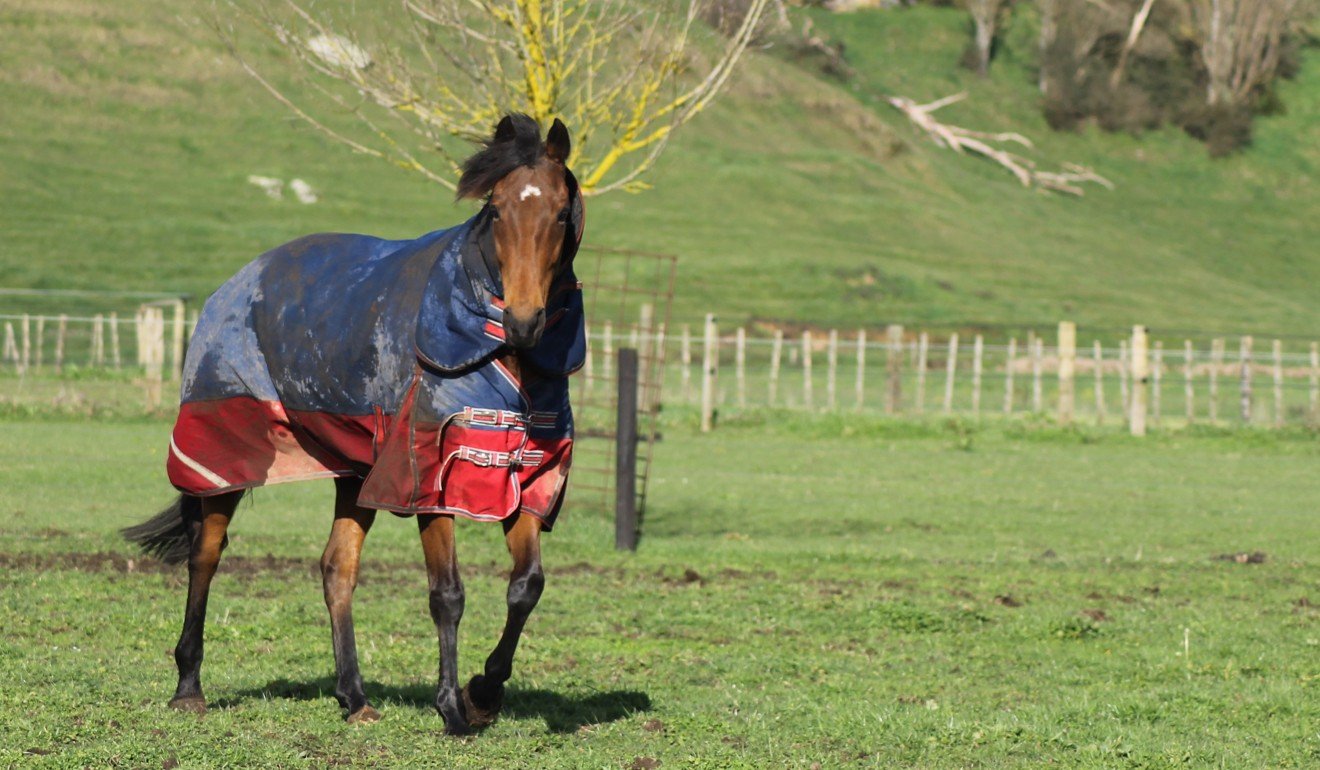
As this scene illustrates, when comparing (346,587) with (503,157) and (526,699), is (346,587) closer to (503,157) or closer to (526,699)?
(526,699)

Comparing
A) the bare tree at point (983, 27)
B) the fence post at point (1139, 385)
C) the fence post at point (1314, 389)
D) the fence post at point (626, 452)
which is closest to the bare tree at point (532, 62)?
the fence post at point (626, 452)

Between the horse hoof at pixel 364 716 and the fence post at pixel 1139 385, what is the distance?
25892 mm

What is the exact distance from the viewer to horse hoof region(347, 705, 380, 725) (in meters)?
7.72

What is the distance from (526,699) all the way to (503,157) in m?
2.89

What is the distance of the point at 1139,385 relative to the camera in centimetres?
3225

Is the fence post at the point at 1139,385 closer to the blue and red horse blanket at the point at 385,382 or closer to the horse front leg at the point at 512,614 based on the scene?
the blue and red horse blanket at the point at 385,382

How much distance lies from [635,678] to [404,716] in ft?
6.23

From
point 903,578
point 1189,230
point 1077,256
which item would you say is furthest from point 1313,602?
point 1189,230

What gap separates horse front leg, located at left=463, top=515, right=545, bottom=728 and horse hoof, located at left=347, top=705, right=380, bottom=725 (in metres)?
0.47

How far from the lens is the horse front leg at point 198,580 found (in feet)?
26.7

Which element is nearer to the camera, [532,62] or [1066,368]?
[532,62]

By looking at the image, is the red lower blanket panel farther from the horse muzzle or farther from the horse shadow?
the horse shadow

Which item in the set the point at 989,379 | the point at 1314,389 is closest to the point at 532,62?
the point at 1314,389

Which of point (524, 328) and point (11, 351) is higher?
point (11, 351)
